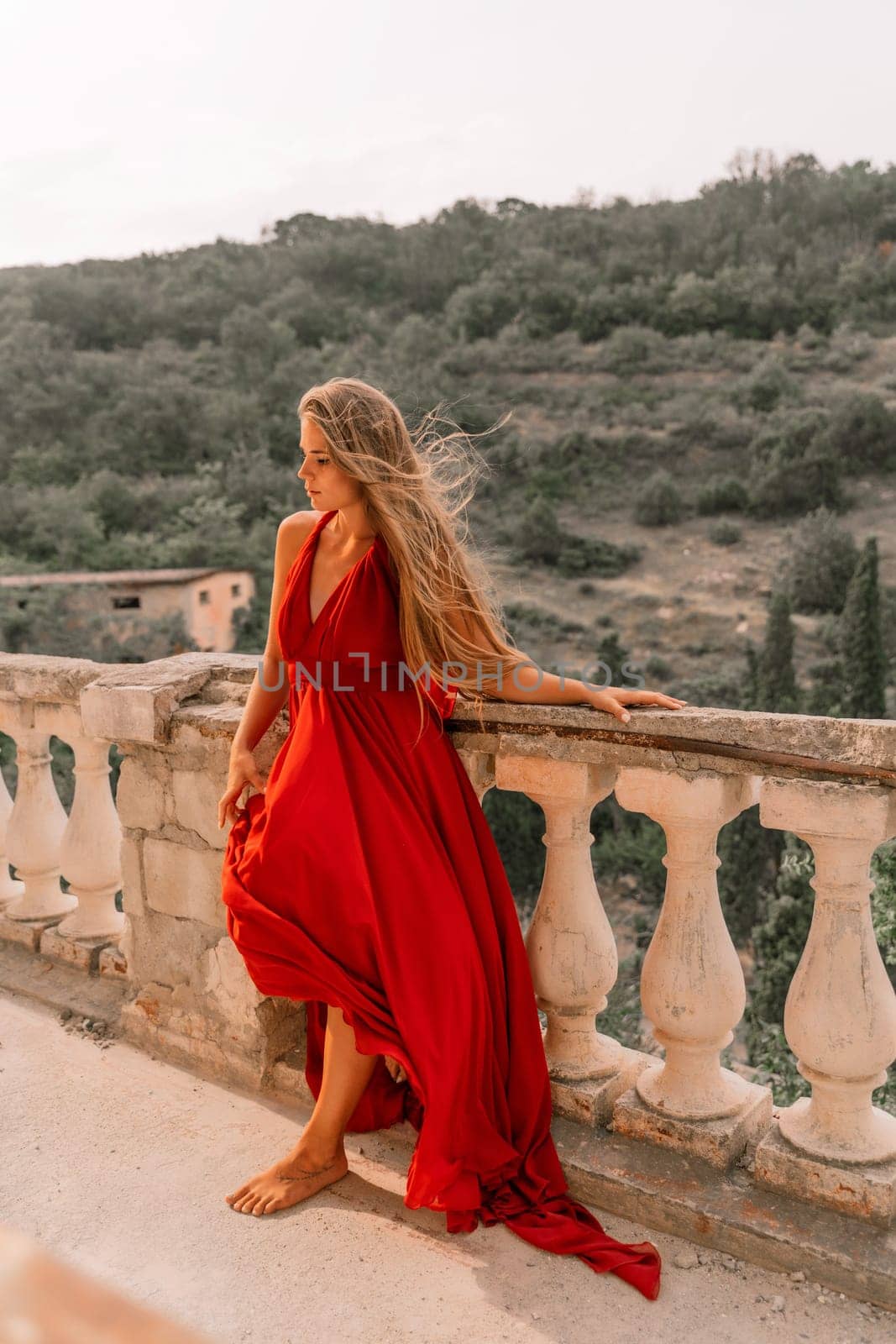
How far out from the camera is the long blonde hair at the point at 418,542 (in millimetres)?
2195

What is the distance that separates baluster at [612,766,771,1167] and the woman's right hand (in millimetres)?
815

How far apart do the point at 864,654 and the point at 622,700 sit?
1581 centimetres

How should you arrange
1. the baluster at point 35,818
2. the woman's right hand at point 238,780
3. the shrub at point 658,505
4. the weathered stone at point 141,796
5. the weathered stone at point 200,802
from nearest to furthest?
the woman's right hand at point 238,780, the weathered stone at point 200,802, the weathered stone at point 141,796, the baluster at point 35,818, the shrub at point 658,505

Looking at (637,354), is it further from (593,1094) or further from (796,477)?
(593,1094)

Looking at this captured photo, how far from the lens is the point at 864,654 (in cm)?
1666

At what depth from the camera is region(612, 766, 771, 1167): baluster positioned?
201cm

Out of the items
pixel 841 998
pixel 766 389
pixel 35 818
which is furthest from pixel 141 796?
pixel 766 389

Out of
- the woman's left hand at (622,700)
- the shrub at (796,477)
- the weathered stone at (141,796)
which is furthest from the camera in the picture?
the shrub at (796,477)

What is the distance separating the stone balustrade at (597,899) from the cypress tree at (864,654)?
15025mm

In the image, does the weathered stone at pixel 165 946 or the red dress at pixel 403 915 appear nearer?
the red dress at pixel 403 915

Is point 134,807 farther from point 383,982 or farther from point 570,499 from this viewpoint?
point 570,499

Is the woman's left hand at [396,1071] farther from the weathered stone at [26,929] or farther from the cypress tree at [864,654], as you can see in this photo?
the cypress tree at [864,654]

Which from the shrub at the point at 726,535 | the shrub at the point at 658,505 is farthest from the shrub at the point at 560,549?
the shrub at the point at 726,535

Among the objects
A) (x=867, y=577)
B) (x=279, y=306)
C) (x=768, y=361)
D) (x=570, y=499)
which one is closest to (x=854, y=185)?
(x=768, y=361)
